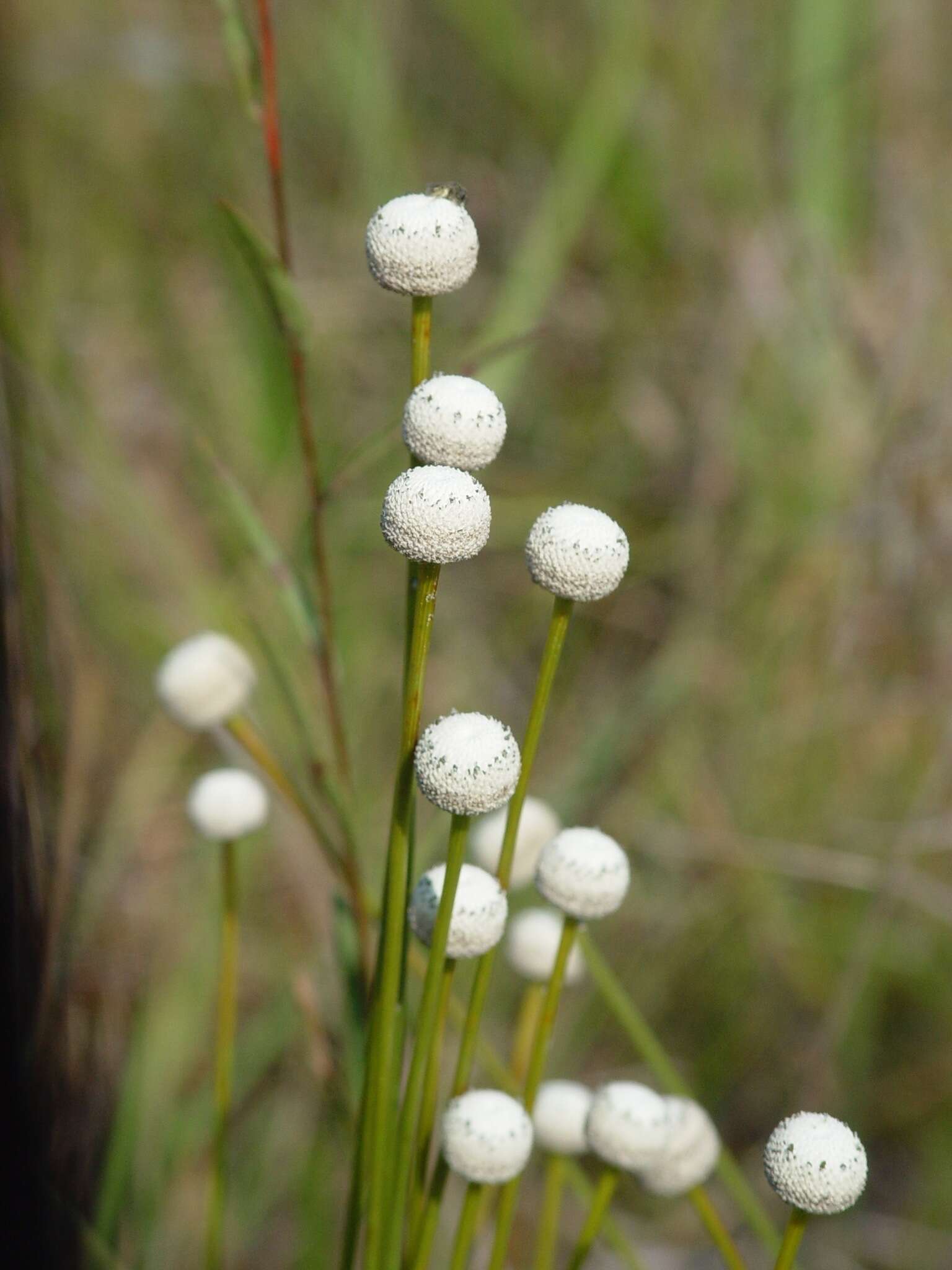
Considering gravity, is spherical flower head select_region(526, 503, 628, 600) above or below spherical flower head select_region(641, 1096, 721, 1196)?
above

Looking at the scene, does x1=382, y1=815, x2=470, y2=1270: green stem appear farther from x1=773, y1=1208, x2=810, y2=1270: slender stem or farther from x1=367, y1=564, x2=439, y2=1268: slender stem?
x1=773, y1=1208, x2=810, y2=1270: slender stem

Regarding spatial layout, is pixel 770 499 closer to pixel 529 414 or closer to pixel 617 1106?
pixel 529 414

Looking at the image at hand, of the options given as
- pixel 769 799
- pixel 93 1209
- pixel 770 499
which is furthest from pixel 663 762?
pixel 93 1209

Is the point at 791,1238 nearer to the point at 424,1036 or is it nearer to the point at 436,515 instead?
the point at 424,1036

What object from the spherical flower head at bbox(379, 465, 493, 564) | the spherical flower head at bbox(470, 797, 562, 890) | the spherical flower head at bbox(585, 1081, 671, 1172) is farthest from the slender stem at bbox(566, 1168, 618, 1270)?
the spherical flower head at bbox(379, 465, 493, 564)

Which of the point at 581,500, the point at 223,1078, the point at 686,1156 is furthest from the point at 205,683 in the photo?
the point at 581,500

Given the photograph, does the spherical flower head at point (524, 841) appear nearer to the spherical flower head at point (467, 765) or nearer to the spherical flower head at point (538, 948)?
the spherical flower head at point (538, 948)

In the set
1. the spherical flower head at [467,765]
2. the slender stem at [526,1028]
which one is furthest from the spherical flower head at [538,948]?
the spherical flower head at [467,765]
